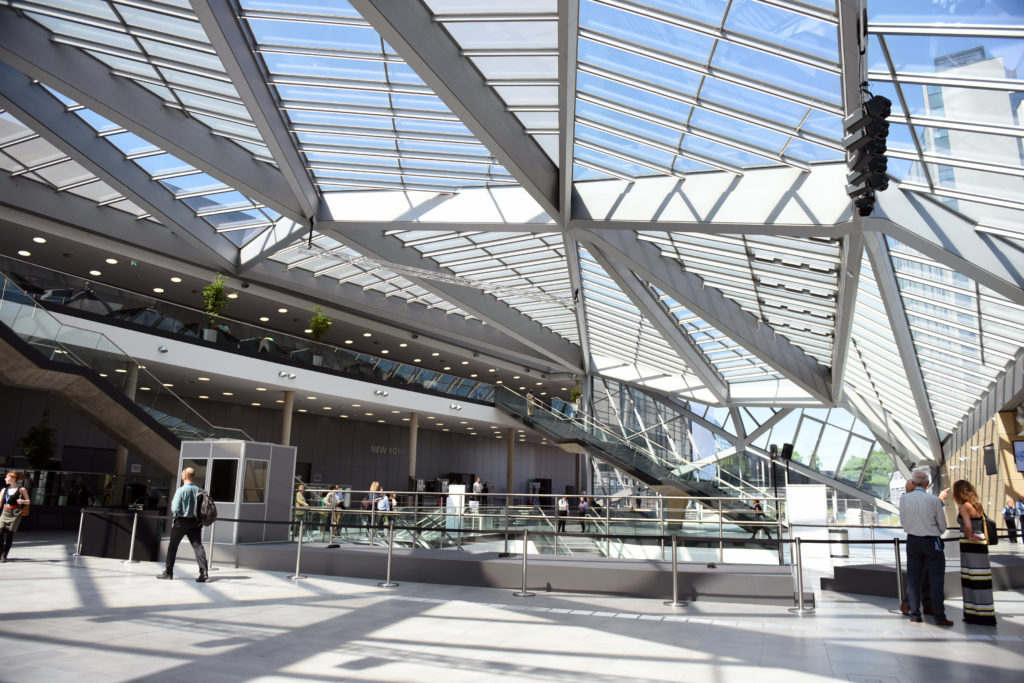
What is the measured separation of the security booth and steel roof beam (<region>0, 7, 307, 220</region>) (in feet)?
23.6

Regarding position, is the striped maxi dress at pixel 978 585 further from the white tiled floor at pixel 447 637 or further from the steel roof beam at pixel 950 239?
the steel roof beam at pixel 950 239

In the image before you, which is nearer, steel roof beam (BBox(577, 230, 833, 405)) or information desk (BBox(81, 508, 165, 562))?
information desk (BBox(81, 508, 165, 562))

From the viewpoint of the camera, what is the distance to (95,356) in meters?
17.8

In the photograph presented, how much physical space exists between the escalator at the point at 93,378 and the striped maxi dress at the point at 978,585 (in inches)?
707

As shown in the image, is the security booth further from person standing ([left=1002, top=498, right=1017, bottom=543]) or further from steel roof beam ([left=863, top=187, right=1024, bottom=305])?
person standing ([left=1002, top=498, right=1017, bottom=543])

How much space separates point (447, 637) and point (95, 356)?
15.1 metres

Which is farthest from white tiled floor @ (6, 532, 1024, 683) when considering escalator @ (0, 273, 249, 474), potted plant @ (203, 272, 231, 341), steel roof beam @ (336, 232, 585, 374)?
potted plant @ (203, 272, 231, 341)

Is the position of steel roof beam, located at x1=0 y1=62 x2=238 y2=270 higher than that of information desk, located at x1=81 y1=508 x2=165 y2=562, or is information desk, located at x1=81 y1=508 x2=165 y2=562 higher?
steel roof beam, located at x1=0 y1=62 x2=238 y2=270

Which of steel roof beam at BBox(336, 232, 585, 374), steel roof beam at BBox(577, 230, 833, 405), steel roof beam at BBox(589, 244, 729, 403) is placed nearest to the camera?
steel roof beam at BBox(577, 230, 833, 405)

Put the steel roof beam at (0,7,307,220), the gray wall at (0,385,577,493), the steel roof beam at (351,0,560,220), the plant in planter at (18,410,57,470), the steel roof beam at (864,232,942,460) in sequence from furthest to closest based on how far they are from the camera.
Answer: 1. the gray wall at (0,385,577,493)
2. the plant in planter at (18,410,57,470)
3. the steel roof beam at (864,232,942,460)
4. the steel roof beam at (0,7,307,220)
5. the steel roof beam at (351,0,560,220)

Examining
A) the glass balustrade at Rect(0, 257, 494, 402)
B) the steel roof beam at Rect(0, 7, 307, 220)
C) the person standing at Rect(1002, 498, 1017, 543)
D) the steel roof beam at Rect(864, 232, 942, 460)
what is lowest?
the person standing at Rect(1002, 498, 1017, 543)

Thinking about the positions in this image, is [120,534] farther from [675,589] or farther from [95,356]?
[675,589]

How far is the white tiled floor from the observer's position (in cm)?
529

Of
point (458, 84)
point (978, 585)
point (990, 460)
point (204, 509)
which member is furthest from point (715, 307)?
point (204, 509)
